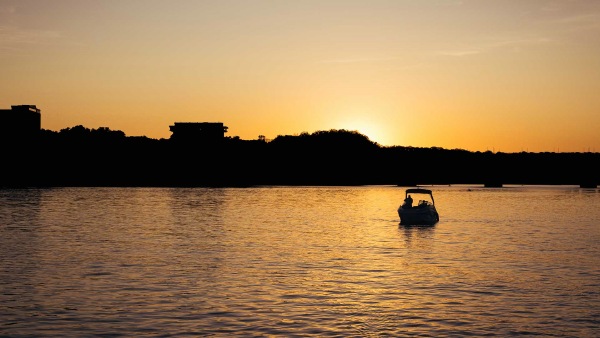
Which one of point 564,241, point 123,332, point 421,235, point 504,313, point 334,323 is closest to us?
point 123,332

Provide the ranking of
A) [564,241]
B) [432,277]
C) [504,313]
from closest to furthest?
[504,313], [432,277], [564,241]

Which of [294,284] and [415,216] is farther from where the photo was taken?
[415,216]

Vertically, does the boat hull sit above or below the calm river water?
above

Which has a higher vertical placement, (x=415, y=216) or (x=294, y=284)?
(x=415, y=216)

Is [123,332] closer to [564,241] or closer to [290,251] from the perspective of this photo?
[290,251]

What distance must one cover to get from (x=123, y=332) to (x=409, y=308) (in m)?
11.8

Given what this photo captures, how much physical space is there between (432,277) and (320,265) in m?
8.03

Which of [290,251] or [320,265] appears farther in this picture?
[290,251]

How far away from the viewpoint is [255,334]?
87.1 feet

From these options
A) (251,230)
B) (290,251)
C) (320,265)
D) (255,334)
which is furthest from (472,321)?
(251,230)

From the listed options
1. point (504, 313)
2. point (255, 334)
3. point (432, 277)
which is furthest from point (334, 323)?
point (432, 277)

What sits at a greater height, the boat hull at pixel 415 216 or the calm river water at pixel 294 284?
the boat hull at pixel 415 216

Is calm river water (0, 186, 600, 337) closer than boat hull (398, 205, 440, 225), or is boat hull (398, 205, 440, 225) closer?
calm river water (0, 186, 600, 337)

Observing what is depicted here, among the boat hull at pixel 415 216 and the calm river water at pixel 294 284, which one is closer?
the calm river water at pixel 294 284
